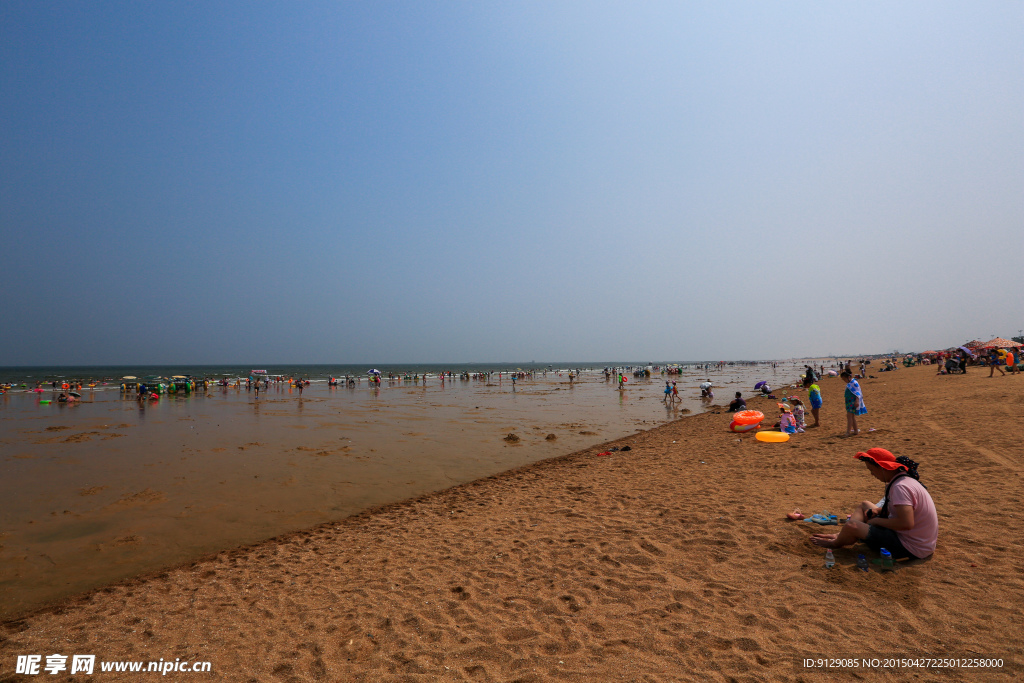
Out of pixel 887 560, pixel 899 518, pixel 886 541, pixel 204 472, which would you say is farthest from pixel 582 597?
pixel 204 472

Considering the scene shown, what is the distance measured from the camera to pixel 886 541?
5.18 metres

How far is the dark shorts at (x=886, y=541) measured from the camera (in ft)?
16.9

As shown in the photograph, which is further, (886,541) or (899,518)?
(886,541)

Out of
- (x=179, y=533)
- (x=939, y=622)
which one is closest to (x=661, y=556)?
(x=939, y=622)

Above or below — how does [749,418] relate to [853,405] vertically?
below

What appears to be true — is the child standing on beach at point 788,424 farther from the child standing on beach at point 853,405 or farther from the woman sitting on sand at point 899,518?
the woman sitting on sand at point 899,518

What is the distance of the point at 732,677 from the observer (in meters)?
3.56

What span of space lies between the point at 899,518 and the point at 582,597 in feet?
12.9

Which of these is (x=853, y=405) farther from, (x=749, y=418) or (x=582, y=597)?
(x=582, y=597)

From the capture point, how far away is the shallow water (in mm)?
7273
